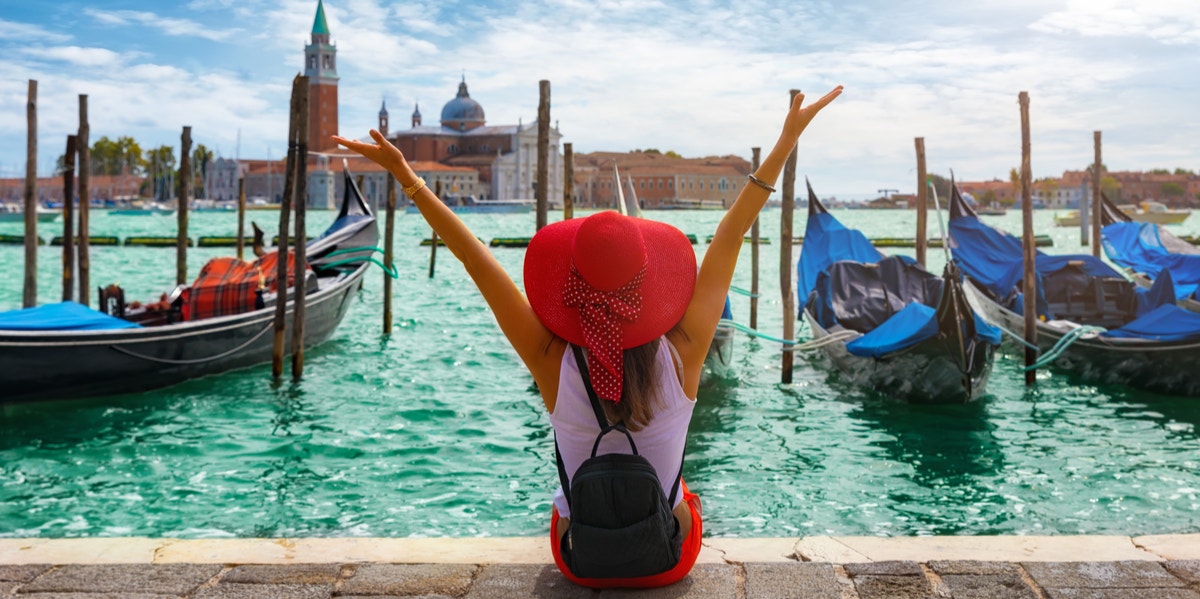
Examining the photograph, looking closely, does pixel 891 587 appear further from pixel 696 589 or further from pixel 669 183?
pixel 669 183

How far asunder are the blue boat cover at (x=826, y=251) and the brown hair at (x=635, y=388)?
8244 millimetres

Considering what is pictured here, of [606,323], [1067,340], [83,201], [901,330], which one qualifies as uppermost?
[83,201]

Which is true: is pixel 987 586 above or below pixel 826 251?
below

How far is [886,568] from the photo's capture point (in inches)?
90.9

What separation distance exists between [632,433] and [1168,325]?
674cm

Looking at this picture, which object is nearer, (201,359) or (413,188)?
(413,188)

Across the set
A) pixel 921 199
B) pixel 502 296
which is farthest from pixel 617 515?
pixel 921 199

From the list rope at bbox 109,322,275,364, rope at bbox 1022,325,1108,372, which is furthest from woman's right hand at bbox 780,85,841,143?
rope at bbox 1022,325,1108,372

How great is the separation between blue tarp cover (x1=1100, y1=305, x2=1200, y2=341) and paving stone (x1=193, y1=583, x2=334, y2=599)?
22.9 ft

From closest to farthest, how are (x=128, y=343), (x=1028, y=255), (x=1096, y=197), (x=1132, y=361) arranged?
1. (x=128, y=343)
2. (x=1132, y=361)
3. (x=1028, y=255)
4. (x=1096, y=197)

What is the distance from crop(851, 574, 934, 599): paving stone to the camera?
7.11 ft

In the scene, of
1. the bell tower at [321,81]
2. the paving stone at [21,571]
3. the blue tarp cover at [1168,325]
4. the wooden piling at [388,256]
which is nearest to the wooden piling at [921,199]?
the blue tarp cover at [1168,325]

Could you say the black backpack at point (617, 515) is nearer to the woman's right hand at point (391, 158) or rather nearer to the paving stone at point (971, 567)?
the woman's right hand at point (391, 158)

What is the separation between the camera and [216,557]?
8.02ft
